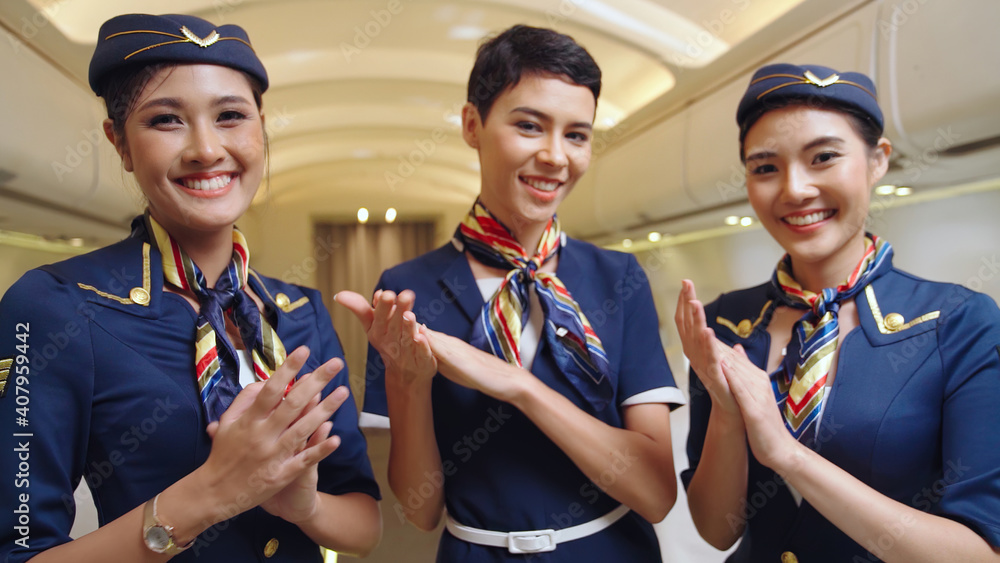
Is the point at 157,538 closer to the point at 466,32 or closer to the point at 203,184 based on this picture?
the point at 203,184

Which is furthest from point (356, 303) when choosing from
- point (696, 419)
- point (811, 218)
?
point (811, 218)

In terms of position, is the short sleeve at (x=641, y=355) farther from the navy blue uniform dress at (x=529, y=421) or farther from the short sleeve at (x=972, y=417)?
the short sleeve at (x=972, y=417)

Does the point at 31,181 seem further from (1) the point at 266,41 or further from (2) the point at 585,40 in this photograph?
(2) the point at 585,40

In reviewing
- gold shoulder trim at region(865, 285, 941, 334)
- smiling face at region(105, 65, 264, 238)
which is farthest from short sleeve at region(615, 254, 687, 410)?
smiling face at region(105, 65, 264, 238)

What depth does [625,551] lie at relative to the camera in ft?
→ 4.88

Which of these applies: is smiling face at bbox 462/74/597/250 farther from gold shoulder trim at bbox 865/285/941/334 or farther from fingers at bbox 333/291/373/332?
gold shoulder trim at bbox 865/285/941/334

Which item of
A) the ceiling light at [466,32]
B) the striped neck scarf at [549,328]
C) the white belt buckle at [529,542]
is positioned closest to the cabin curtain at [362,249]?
the ceiling light at [466,32]

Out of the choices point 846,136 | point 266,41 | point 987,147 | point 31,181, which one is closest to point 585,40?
point 266,41

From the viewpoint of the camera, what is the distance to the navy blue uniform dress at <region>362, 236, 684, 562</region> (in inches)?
56.9

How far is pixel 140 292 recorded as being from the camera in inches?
45.2

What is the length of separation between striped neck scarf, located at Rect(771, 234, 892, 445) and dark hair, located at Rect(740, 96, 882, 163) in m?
0.25

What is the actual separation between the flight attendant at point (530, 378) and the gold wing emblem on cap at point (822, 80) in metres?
0.48

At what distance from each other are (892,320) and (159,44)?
1570mm

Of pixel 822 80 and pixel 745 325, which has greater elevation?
pixel 822 80
